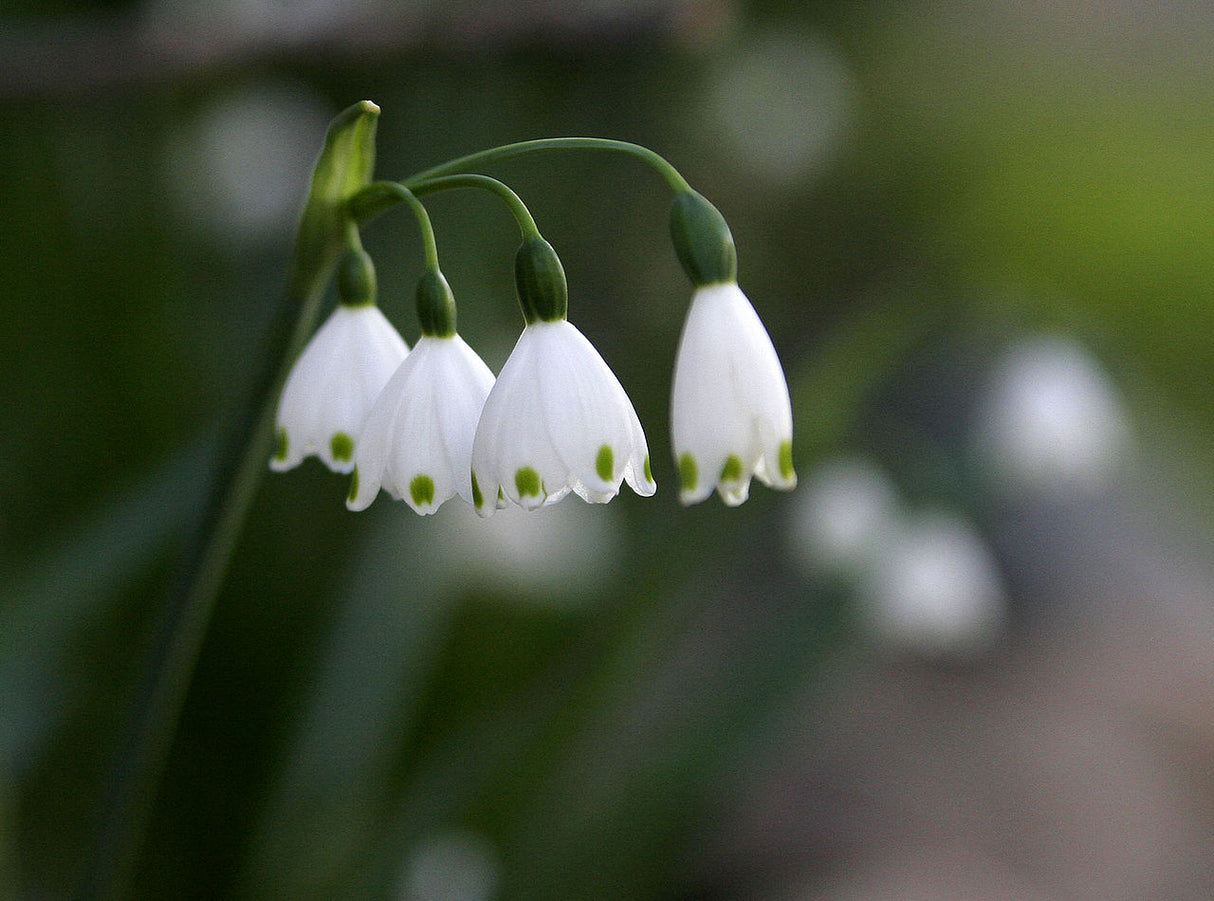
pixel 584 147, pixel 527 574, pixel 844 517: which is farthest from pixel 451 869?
pixel 584 147

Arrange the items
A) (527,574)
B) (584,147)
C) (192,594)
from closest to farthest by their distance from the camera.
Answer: (584,147), (192,594), (527,574)

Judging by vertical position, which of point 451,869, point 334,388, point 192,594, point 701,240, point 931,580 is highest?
point 701,240

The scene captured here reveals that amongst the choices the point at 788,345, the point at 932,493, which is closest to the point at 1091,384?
the point at 932,493

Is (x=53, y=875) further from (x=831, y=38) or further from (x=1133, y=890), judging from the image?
(x=831, y=38)

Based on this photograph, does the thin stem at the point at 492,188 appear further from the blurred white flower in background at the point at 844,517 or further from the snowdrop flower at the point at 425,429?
the blurred white flower in background at the point at 844,517

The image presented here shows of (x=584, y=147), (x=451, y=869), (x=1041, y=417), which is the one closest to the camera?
(x=584, y=147)

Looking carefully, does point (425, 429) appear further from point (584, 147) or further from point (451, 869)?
point (451, 869)

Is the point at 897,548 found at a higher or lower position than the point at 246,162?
lower
